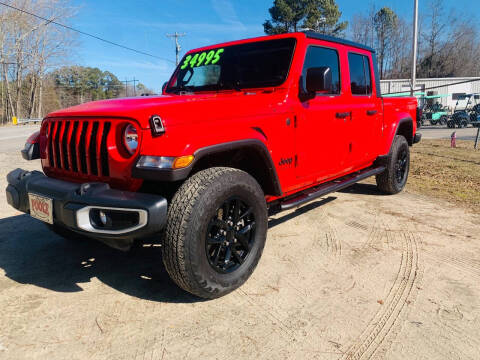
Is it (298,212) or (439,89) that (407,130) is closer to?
(298,212)

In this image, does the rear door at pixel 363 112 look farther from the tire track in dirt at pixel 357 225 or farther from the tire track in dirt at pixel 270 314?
the tire track in dirt at pixel 270 314

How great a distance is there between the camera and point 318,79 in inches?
119

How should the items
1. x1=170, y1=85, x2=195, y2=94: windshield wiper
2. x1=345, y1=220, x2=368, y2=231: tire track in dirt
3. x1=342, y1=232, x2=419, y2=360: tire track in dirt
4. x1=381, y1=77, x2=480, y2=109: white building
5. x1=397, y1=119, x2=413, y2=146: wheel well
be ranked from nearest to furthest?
x1=342, y1=232, x2=419, y2=360: tire track in dirt → x1=170, y1=85, x2=195, y2=94: windshield wiper → x1=345, y1=220, x2=368, y2=231: tire track in dirt → x1=397, y1=119, x2=413, y2=146: wheel well → x1=381, y1=77, x2=480, y2=109: white building

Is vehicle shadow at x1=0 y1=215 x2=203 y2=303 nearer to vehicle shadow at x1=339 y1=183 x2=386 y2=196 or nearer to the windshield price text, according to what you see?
the windshield price text

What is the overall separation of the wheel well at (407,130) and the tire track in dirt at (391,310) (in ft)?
8.81

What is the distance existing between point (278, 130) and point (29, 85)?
48.1 m

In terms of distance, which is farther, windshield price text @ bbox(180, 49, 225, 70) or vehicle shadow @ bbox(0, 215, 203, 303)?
windshield price text @ bbox(180, 49, 225, 70)

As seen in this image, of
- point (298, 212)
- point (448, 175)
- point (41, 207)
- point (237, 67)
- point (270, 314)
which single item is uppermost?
point (237, 67)

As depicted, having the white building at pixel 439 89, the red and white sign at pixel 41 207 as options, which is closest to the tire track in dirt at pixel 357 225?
the red and white sign at pixel 41 207

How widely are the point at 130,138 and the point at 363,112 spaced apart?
9.58ft

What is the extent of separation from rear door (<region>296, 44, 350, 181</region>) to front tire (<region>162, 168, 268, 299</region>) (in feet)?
2.75

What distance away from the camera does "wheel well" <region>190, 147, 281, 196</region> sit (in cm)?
274

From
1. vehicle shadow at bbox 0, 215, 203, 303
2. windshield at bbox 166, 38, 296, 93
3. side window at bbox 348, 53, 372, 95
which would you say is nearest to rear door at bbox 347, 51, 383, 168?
side window at bbox 348, 53, 372, 95

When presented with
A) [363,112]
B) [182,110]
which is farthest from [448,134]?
[182,110]
